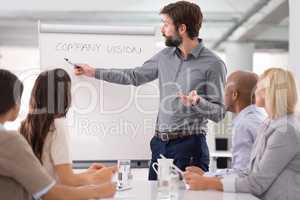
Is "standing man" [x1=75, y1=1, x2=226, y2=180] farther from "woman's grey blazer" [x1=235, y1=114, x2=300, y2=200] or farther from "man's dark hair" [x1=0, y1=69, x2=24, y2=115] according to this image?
"man's dark hair" [x1=0, y1=69, x2=24, y2=115]

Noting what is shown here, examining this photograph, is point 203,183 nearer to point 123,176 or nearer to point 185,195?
point 185,195

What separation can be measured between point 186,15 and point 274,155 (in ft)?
Result: 3.83

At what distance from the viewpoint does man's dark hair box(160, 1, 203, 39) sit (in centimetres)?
274

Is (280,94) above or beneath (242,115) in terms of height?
above

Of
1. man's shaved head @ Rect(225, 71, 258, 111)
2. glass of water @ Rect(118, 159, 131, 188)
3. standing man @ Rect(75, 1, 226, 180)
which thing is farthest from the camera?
standing man @ Rect(75, 1, 226, 180)

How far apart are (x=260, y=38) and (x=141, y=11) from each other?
Answer: 2.88m

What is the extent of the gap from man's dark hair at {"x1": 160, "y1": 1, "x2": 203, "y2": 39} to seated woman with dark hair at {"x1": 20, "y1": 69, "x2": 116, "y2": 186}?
0.99 metres

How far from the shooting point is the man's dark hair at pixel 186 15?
8.98ft

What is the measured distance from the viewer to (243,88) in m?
2.42

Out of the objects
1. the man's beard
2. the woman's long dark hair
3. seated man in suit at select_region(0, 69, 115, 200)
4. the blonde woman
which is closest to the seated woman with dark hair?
the woman's long dark hair

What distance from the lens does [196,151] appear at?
8.75 ft

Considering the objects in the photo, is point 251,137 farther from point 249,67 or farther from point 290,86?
point 249,67

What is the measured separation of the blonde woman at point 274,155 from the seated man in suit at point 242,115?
0.47 ft

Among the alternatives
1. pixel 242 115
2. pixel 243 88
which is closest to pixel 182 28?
pixel 243 88
